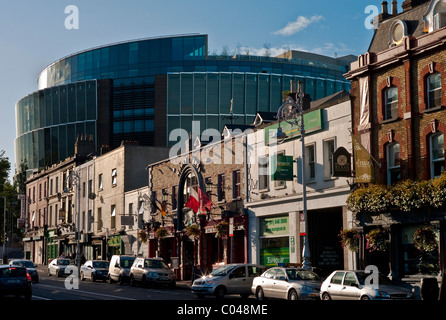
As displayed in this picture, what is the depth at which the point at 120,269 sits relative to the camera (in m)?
40.5

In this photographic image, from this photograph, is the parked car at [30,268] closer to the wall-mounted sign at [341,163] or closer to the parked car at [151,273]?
the parked car at [151,273]

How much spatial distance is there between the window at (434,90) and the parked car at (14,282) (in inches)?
709

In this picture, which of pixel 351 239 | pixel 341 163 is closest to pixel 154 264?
pixel 351 239

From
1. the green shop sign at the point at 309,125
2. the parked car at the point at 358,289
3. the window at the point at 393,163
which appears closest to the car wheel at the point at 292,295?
the parked car at the point at 358,289

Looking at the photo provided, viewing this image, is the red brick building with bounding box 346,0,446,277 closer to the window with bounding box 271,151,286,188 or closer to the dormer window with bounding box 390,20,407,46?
the dormer window with bounding box 390,20,407,46

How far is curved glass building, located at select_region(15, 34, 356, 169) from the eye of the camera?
90.6m

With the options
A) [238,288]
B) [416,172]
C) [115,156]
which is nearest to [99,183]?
[115,156]

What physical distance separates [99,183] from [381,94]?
37.8m

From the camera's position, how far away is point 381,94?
2955 cm

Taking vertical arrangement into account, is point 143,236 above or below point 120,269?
above

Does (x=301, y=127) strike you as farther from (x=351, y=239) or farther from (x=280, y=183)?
(x=280, y=183)

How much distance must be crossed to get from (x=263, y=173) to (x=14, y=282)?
1576 cm

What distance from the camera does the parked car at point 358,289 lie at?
2123cm

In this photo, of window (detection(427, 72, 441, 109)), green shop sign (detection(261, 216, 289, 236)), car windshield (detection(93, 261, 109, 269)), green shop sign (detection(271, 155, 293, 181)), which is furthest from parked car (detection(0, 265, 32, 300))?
window (detection(427, 72, 441, 109))
